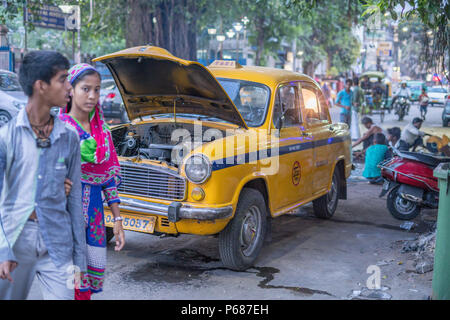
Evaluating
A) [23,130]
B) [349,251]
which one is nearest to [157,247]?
[349,251]

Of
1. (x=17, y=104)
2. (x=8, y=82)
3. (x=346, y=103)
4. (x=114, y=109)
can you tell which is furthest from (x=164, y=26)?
(x=346, y=103)

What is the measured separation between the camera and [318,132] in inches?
275

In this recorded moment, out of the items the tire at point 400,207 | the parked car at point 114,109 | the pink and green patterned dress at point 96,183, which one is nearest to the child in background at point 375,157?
the tire at point 400,207

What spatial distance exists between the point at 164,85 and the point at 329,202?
3.19 metres

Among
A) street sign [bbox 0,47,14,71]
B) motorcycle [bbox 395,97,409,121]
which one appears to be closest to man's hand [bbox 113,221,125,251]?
street sign [bbox 0,47,14,71]

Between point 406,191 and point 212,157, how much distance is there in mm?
3897

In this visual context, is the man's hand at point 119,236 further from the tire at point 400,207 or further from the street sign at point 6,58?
the street sign at point 6,58

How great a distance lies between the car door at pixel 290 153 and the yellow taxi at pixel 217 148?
12 millimetres

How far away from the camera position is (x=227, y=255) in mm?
5215

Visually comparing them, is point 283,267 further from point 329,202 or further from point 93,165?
point 93,165

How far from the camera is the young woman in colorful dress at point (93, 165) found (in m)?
3.12

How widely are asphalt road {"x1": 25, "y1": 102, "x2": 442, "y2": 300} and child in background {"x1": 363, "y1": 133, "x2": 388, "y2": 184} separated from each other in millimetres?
2249

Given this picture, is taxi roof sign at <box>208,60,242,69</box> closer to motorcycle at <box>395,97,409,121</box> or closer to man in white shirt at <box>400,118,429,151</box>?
man in white shirt at <box>400,118,429,151</box>
